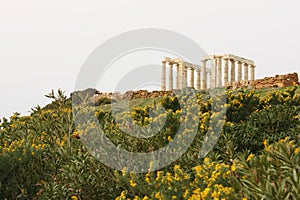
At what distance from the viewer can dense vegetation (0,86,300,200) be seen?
3.90 metres

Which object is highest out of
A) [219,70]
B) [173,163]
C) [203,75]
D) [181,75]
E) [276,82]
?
[219,70]

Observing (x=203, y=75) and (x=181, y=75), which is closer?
(x=203, y=75)

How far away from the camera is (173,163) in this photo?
6637 mm

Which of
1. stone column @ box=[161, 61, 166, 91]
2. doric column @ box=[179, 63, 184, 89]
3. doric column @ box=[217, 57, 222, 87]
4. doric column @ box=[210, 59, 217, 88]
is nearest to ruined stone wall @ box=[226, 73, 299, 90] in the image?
doric column @ box=[210, 59, 217, 88]

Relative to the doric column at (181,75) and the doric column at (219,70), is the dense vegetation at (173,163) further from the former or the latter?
the doric column at (181,75)

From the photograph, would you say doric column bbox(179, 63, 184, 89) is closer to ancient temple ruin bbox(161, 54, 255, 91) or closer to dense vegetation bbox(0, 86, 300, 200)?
ancient temple ruin bbox(161, 54, 255, 91)

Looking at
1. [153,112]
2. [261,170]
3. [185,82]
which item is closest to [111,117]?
[153,112]

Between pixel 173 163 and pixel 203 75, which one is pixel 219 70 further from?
pixel 173 163

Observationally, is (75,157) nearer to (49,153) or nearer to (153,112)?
(49,153)

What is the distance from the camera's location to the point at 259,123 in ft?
Result: 30.1

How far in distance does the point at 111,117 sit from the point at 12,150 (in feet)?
9.80

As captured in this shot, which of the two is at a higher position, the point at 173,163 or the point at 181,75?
the point at 181,75

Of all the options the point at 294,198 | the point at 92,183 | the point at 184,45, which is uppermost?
the point at 184,45

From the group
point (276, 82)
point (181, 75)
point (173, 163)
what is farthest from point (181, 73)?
point (173, 163)
